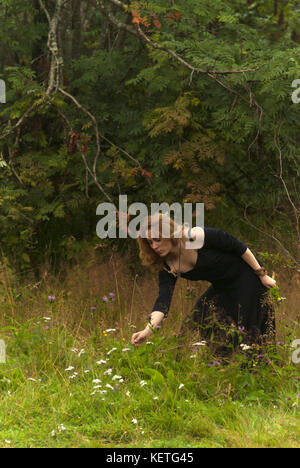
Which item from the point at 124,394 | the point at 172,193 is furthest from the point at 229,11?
the point at 124,394

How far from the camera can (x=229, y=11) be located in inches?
261

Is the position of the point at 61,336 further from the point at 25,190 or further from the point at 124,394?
the point at 25,190

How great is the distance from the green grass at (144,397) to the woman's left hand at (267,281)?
458mm

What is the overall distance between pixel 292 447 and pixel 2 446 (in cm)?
170

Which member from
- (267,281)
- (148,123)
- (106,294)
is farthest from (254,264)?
(148,123)

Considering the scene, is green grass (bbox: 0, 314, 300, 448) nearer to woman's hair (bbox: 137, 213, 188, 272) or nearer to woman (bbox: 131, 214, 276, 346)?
woman (bbox: 131, 214, 276, 346)

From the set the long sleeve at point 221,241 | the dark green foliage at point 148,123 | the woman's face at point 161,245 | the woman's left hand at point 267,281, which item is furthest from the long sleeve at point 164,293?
the dark green foliage at point 148,123

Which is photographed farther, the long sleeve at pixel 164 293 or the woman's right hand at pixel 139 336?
the long sleeve at pixel 164 293

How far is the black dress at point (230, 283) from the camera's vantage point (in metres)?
4.45

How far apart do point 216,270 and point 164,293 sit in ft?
1.50

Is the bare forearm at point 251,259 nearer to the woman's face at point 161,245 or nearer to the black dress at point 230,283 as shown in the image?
the black dress at point 230,283

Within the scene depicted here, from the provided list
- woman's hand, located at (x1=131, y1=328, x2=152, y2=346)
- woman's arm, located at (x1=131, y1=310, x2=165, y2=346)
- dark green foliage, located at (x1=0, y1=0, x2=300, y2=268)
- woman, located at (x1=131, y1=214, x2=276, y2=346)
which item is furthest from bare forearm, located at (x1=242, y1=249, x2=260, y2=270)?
dark green foliage, located at (x1=0, y1=0, x2=300, y2=268)

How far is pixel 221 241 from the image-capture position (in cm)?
445

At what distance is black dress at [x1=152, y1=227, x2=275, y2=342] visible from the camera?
14.6 ft
